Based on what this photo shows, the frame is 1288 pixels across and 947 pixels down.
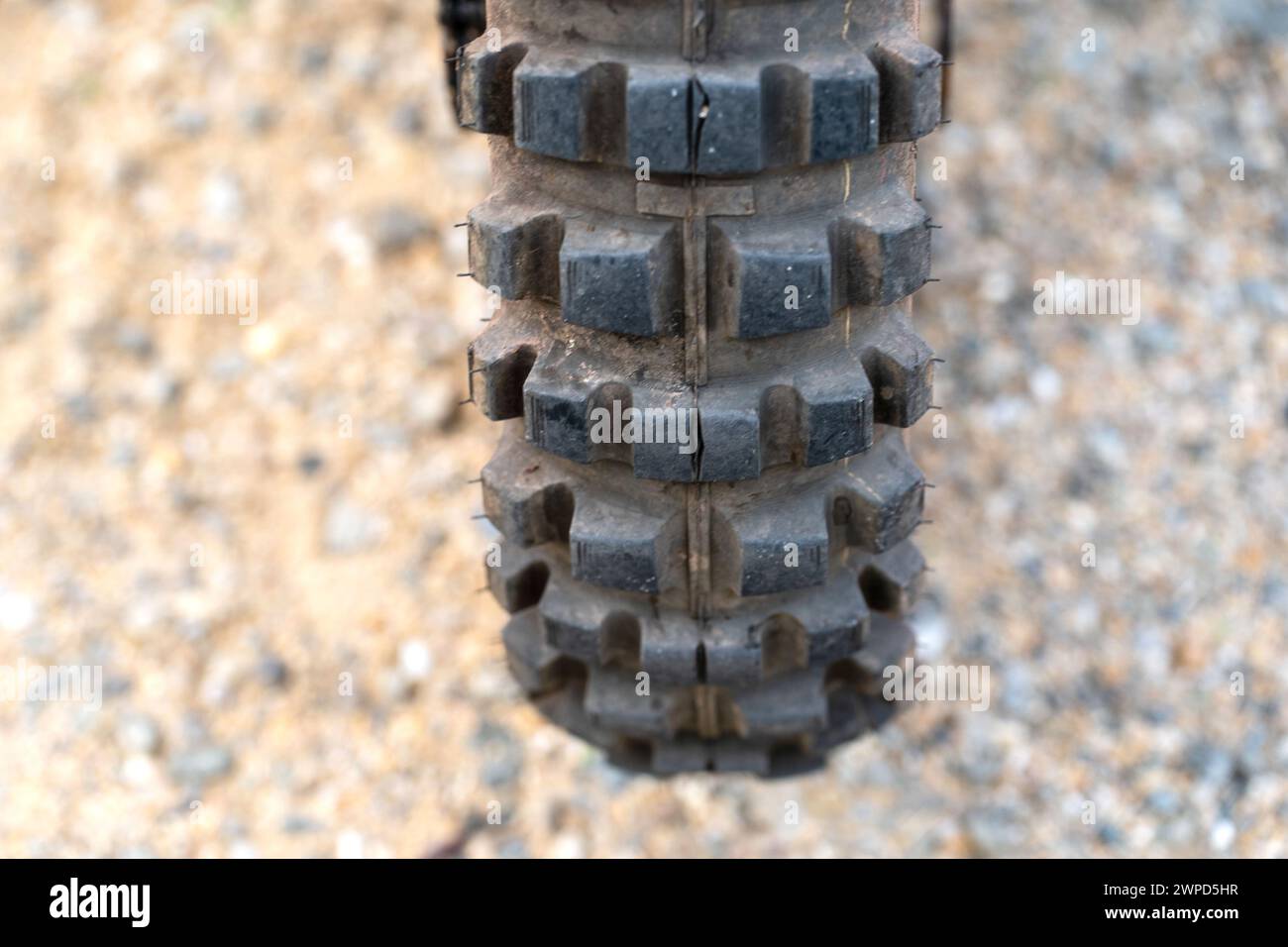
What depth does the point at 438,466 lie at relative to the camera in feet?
9.46

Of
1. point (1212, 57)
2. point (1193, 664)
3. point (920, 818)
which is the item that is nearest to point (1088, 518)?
point (1193, 664)

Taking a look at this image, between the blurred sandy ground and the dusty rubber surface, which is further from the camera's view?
the blurred sandy ground

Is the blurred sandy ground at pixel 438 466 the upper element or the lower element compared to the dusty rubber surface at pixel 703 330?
lower

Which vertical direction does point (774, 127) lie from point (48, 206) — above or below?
above

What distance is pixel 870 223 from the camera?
57.4 inches

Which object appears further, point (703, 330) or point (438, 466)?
point (438, 466)

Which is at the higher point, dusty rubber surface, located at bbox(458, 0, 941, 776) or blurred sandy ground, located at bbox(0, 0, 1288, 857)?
dusty rubber surface, located at bbox(458, 0, 941, 776)

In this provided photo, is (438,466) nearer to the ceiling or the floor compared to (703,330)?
nearer to the floor

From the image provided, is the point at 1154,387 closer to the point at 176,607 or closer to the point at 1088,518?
the point at 1088,518

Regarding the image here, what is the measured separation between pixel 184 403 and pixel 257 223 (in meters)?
0.57

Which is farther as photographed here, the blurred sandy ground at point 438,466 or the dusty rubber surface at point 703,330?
the blurred sandy ground at point 438,466

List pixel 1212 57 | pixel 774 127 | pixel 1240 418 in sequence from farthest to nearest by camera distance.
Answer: pixel 1212 57, pixel 1240 418, pixel 774 127

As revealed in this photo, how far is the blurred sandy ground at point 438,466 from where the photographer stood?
2285mm

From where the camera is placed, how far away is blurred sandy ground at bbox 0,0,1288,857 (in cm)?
229
